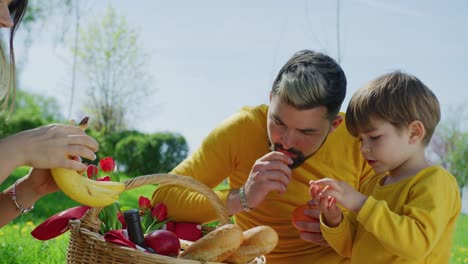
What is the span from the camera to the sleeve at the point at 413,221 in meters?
1.95

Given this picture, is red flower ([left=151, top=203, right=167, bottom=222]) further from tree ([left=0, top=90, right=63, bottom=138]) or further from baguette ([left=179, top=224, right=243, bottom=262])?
tree ([left=0, top=90, right=63, bottom=138])

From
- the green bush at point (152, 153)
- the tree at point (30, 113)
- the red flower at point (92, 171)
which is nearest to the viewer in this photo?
the red flower at point (92, 171)

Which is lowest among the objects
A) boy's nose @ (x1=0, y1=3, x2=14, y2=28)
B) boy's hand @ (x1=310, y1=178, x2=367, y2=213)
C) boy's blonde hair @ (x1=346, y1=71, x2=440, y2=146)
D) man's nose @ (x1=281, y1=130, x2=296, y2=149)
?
boy's hand @ (x1=310, y1=178, x2=367, y2=213)

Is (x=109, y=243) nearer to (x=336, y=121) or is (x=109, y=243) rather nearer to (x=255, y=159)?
(x=255, y=159)

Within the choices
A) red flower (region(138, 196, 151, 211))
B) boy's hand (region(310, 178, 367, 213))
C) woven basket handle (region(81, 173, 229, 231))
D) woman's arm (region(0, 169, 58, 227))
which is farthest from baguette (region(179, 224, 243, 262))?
red flower (region(138, 196, 151, 211))

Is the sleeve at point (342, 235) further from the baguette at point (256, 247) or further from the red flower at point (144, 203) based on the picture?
the red flower at point (144, 203)

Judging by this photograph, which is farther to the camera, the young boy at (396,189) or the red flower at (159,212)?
the red flower at (159,212)

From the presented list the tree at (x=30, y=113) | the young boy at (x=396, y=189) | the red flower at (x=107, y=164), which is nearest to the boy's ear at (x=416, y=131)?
the young boy at (x=396, y=189)

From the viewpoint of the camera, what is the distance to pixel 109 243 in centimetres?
188

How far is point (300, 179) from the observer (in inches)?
102

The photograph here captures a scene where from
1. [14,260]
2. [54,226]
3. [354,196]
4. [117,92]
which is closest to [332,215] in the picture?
[354,196]

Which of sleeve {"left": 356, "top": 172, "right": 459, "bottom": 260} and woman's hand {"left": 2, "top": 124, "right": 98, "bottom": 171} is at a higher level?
woman's hand {"left": 2, "top": 124, "right": 98, "bottom": 171}

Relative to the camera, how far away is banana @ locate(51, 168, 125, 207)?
1.71 meters

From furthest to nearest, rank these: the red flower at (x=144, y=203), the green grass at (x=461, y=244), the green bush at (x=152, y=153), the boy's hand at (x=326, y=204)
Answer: the green bush at (x=152, y=153) → the green grass at (x=461, y=244) → the red flower at (x=144, y=203) → the boy's hand at (x=326, y=204)
